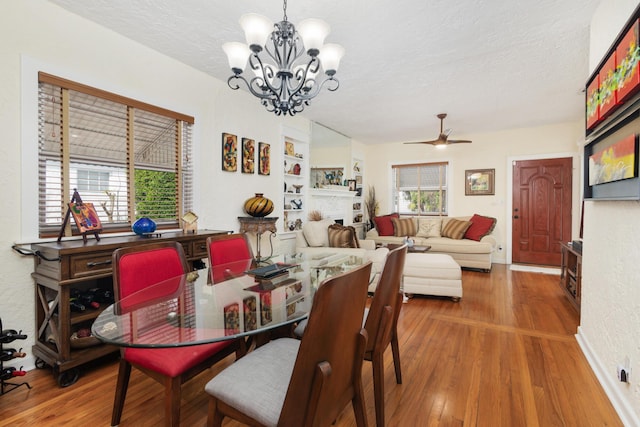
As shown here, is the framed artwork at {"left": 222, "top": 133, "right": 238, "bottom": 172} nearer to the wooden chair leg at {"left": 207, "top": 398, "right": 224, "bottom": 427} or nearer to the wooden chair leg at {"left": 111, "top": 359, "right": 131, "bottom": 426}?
the wooden chair leg at {"left": 111, "top": 359, "right": 131, "bottom": 426}

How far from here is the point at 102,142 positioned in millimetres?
2525

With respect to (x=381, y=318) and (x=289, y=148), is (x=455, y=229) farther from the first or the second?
(x=381, y=318)

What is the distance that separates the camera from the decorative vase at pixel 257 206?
3.64 m

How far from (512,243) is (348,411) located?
5.34 metres

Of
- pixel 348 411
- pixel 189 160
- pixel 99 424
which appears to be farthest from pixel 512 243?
pixel 99 424

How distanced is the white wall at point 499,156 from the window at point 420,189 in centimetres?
17

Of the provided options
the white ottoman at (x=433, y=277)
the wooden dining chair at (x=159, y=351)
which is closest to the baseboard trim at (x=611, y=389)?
the white ottoman at (x=433, y=277)

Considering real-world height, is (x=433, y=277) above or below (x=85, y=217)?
below

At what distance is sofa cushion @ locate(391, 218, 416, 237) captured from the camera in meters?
6.12

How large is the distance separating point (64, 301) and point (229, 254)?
105 cm

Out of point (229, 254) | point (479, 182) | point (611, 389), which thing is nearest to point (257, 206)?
point (229, 254)

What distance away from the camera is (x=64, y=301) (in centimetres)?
194

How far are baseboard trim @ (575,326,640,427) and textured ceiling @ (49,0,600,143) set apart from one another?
2461mm

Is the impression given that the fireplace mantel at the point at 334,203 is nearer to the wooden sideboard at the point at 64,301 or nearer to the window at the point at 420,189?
the window at the point at 420,189
